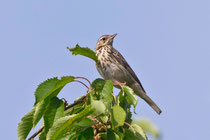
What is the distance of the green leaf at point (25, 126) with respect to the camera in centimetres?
428

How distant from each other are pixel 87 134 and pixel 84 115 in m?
0.31

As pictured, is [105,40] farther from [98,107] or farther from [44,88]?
[98,107]

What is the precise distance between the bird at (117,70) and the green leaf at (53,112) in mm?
3756

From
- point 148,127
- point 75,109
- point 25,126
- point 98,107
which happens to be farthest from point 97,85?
point 148,127

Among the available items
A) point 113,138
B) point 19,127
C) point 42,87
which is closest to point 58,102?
point 42,87

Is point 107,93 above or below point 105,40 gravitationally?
below

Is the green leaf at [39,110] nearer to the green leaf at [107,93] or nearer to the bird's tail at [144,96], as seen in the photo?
the green leaf at [107,93]

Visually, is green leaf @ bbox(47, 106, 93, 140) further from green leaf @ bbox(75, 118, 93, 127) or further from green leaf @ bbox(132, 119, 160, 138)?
green leaf @ bbox(132, 119, 160, 138)

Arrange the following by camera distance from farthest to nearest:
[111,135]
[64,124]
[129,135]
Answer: [129,135], [111,135], [64,124]

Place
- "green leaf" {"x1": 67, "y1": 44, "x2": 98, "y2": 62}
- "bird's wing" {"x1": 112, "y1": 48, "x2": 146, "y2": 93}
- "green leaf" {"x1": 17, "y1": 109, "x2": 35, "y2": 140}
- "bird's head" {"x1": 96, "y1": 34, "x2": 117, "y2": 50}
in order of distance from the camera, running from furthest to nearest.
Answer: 1. "bird's head" {"x1": 96, "y1": 34, "x2": 117, "y2": 50}
2. "bird's wing" {"x1": 112, "y1": 48, "x2": 146, "y2": 93}
3. "green leaf" {"x1": 67, "y1": 44, "x2": 98, "y2": 62}
4. "green leaf" {"x1": 17, "y1": 109, "x2": 35, "y2": 140}

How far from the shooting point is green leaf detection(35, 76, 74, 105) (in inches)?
163

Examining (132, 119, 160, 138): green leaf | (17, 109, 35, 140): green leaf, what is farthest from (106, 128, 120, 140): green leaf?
(132, 119, 160, 138): green leaf

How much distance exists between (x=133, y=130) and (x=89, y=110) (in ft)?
2.25

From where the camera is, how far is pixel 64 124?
3.64 metres
